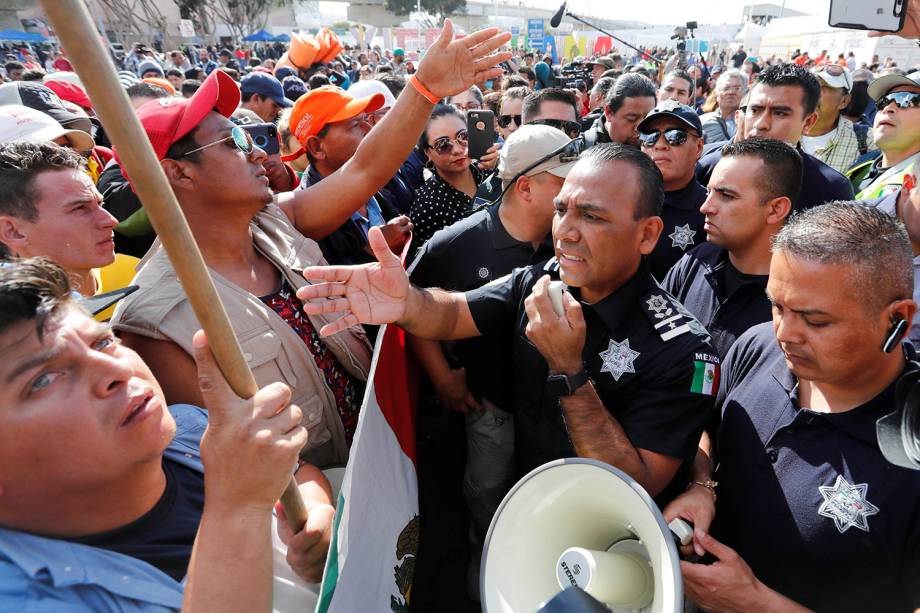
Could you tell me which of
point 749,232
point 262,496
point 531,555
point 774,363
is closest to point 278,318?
point 262,496

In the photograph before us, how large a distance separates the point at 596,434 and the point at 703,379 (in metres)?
0.40

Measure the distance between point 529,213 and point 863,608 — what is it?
74.8 inches

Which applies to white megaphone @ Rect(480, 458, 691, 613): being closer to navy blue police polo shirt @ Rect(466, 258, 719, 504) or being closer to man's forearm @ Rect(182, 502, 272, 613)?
navy blue police polo shirt @ Rect(466, 258, 719, 504)

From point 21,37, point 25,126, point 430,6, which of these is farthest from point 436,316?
point 430,6

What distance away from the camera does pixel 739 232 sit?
2.53 m

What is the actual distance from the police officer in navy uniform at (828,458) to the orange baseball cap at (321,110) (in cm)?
249

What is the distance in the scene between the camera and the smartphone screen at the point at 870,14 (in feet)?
7.24

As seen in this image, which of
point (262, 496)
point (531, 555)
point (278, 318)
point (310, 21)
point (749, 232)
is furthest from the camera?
point (310, 21)

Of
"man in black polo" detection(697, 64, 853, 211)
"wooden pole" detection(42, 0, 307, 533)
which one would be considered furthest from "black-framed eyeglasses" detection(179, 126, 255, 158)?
"man in black polo" detection(697, 64, 853, 211)

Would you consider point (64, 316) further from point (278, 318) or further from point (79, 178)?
point (79, 178)

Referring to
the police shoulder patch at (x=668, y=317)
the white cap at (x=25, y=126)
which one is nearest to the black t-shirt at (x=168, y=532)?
the police shoulder patch at (x=668, y=317)

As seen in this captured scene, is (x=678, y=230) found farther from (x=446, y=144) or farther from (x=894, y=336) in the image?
(x=894, y=336)

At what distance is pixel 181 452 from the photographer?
1.50 metres

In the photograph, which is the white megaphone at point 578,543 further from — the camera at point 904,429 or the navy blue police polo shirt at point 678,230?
the navy blue police polo shirt at point 678,230
